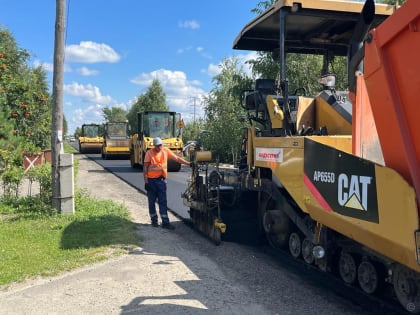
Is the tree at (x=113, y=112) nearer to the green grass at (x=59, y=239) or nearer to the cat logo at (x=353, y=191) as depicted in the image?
the green grass at (x=59, y=239)

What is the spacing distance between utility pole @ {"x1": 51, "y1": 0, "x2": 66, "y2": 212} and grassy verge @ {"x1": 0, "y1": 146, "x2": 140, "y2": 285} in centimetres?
71

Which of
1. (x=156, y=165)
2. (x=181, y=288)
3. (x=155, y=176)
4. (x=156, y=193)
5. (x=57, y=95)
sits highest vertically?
(x=57, y=95)

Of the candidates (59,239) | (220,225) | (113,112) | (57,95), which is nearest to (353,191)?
(220,225)

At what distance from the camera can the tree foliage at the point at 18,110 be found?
15.1 m

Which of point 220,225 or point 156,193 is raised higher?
point 156,193

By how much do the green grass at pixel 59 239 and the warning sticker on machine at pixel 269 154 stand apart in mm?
2238

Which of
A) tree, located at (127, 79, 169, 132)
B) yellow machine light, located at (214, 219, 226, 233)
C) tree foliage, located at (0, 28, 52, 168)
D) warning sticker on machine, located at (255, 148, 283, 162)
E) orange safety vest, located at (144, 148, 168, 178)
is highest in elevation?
tree, located at (127, 79, 169, 132)

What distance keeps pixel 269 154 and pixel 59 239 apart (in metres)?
3.43

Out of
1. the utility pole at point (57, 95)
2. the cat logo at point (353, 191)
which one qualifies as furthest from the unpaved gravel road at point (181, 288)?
the utility pole at point (57, 95)

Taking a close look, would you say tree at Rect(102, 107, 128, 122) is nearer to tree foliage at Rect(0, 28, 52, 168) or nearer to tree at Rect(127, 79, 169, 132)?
tree at Rect(127, 79, 169, 132)

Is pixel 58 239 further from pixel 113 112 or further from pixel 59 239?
pixel 113 112

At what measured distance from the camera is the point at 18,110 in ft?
64.4

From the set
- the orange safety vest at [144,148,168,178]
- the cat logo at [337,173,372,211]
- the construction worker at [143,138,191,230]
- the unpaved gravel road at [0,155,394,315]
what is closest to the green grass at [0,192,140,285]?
the unpaved gravel road at [0,155,394,315]

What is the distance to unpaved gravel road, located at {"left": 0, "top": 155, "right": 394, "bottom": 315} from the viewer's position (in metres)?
4.34
